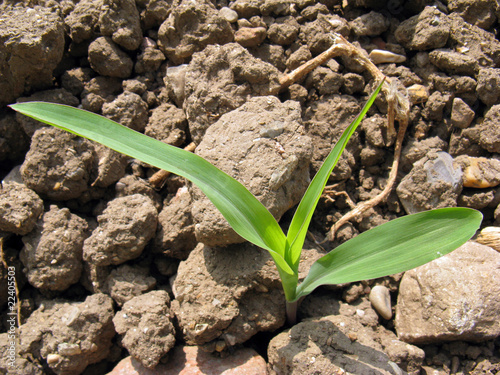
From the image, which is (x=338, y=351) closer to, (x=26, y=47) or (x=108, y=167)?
(x=108, y=167)

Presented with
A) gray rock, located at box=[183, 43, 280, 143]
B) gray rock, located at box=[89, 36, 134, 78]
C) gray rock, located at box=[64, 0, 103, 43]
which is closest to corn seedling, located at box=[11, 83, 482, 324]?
gray rock, located at box=[183, 43, 280, 143]

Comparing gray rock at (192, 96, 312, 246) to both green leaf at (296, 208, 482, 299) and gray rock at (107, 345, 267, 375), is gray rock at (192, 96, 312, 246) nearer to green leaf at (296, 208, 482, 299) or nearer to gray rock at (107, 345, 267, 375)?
green leaf at (296, 208, 482, 299)

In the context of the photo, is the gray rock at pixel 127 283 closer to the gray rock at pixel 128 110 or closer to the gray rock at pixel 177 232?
the gray rock at pixel 177 232

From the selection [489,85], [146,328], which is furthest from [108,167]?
[489,85]

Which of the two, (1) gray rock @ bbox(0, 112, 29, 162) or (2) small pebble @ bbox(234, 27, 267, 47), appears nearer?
(1) gray rock @ bbox(0, 112, 29, 162)

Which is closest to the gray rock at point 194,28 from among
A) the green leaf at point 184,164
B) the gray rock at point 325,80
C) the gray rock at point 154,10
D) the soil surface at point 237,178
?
the soil surface at point 237,178

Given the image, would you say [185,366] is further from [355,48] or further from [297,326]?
[355,48]

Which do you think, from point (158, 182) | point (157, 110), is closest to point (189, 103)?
point (157, 110)
